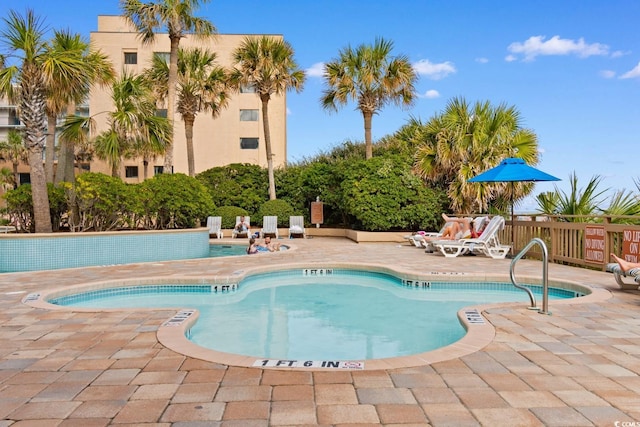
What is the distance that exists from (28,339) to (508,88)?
14.3 m

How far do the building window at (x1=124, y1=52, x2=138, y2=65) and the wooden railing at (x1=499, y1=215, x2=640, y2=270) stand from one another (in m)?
28.0

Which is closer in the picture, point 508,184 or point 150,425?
point 150,425

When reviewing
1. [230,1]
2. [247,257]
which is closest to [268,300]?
[247,257]

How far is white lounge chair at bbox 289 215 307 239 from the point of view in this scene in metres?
18.8

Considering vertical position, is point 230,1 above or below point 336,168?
above

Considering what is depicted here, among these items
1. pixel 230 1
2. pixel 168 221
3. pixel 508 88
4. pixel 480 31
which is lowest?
pixel 168 221

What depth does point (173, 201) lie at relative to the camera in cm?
1349

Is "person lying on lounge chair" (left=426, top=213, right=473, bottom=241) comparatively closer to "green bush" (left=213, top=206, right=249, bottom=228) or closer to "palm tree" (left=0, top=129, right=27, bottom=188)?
"green bush" (left=213, top=206, right=249, bottom=228)

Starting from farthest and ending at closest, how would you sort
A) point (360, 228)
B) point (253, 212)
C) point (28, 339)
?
point (253, 212), point (360, 228), point (28, 339)

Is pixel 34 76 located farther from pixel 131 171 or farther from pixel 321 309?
pixel 131 171

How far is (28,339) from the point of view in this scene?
453 cm

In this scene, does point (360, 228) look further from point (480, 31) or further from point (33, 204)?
point (33, 204)

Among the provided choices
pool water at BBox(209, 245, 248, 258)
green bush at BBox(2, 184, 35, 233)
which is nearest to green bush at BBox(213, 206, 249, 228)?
pool water at BBox(209, 245, 248, 258)

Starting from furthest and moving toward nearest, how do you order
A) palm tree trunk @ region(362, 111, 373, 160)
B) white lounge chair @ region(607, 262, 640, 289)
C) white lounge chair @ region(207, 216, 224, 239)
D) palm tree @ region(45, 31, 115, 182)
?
palm tree trunk @ region(362, 111, 373, 160) → white lounge chair @ region(207, 216, 224, 239) → palm tree @ region(45, 31, 115, 182) → white lounge chair @ region(607, 262, 640, 289)
